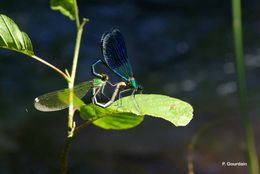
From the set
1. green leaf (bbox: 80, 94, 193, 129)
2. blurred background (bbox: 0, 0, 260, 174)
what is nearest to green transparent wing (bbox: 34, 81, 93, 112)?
green leaf (bbox: 80, 94, 193, 129)

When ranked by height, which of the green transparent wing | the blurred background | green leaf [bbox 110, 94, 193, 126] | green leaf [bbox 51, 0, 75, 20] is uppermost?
the blurred background

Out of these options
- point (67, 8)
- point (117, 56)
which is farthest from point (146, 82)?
point (67, 8)

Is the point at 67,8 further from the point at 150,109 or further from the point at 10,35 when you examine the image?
the point at 150,109

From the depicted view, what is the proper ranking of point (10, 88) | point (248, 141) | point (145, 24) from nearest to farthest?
point (248, 141) < point (10, 88) < point (145, 24)

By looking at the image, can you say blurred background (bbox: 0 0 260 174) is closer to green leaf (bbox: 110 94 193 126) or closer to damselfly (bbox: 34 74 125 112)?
damselfly (bbox: 34 74 125 112)

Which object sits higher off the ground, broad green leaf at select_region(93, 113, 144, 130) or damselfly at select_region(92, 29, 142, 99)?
damselfly at select_region(92, 29, 142, 99)

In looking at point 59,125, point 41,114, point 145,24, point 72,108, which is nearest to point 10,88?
point 41,114

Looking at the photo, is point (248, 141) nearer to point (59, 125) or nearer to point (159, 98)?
point (159, 98)
